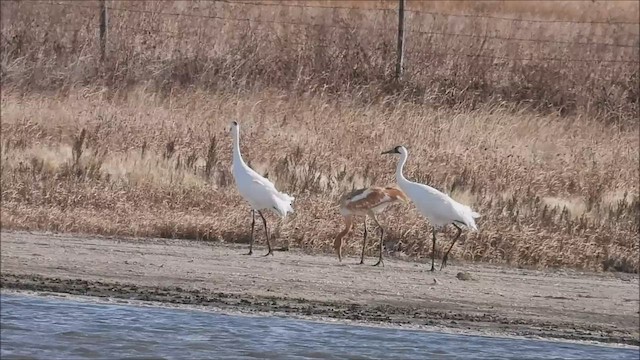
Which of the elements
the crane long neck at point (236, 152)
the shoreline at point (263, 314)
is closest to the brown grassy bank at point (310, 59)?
the crane long neck at point (236, 152)

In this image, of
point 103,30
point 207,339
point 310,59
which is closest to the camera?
point 207,339

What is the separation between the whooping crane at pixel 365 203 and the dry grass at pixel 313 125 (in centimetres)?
43

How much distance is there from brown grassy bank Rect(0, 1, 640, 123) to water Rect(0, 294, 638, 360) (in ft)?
26.5

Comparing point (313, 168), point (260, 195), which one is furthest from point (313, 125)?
point (260, 195)

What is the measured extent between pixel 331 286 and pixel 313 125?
19.4 ft

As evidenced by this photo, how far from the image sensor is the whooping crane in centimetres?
1141

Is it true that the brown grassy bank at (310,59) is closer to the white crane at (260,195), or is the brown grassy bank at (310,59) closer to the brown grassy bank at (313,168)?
the brown grassy bank at (313,168)

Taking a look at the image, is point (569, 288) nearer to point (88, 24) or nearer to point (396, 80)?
point (396, 80)

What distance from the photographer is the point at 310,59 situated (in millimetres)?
19234

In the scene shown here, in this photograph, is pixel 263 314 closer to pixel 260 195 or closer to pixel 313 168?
pixel 260 195

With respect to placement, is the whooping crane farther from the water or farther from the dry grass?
the water

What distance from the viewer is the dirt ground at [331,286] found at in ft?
32.0

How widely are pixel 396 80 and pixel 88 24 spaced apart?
5191 millimetres

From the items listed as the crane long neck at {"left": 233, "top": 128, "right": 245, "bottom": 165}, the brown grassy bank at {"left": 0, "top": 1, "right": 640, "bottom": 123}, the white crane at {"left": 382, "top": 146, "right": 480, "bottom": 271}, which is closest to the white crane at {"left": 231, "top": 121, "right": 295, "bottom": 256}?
the crane long neck at {"left": 233, "top": 128, "right": 245, "bottom": 165}
